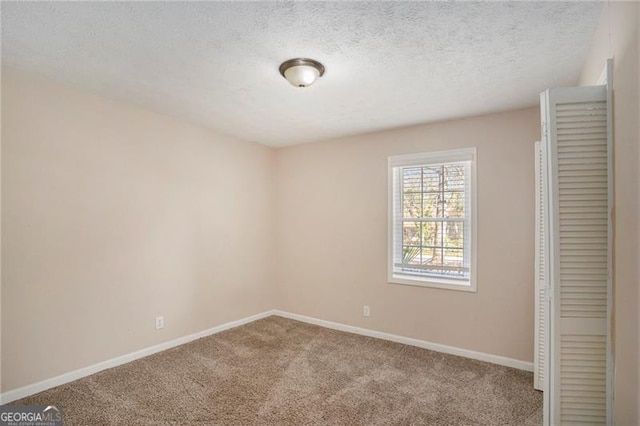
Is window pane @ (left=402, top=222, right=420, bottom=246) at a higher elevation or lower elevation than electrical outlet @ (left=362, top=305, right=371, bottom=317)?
higher

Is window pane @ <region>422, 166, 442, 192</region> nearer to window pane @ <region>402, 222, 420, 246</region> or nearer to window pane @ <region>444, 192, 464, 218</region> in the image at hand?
window pane @ <region>444, 192, 464, 218</region>

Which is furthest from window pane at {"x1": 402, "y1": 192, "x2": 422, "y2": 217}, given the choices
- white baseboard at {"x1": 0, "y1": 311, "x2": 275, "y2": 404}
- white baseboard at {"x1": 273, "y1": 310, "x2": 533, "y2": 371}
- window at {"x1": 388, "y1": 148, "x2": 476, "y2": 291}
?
white baseboard at {"x1": 0, "y1": 311, "x2": 275, "y2": 404}

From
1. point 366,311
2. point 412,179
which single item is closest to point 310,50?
point 412,179

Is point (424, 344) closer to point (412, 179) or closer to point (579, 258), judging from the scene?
point (412, 179)

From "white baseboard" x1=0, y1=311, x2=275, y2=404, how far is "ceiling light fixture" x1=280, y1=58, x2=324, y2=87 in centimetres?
291

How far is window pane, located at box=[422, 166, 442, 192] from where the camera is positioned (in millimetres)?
3670

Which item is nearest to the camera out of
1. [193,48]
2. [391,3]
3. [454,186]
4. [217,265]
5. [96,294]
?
[391,3]

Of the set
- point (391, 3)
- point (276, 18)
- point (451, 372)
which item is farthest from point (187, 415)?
point (391, 3)

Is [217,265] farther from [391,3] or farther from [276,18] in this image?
[391,3]

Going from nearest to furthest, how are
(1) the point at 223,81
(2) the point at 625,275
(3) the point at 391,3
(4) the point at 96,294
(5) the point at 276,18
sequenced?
(2) the point at 625,275 → (3) the point at 391,3 → (5) the point at 276,18 → (1) the point at 223,81 → (4) the point at 96,294

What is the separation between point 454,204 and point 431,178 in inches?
14.9

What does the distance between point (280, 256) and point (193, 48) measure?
324 centimetres

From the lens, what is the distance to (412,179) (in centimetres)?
383

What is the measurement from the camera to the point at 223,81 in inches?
103
